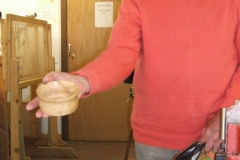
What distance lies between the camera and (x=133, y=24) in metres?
0.99

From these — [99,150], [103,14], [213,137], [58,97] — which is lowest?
[99,150]

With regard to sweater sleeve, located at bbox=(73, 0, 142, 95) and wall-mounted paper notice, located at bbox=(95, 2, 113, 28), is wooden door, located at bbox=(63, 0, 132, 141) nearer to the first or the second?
wall-mounted paper notice, located at bbox=(95, 2, 113, 28)

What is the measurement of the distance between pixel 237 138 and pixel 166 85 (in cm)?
40

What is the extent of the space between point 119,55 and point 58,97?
277mm

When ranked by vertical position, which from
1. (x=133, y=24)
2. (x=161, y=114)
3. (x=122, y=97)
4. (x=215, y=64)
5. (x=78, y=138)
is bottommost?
(x=78, y=138)

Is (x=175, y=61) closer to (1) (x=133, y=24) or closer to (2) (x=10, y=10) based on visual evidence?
(1) (x=133, y=24)

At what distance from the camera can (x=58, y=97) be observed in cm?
68

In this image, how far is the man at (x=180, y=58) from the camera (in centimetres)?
96

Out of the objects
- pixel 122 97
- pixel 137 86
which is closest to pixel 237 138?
pixel 137 86

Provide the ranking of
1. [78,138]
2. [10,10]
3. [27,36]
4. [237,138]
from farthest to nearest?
[78,138] → [10,10] → [27,36] → [237,138]

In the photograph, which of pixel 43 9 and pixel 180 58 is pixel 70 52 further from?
pixel 180 58

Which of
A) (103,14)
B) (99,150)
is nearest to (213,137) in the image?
(99,150)

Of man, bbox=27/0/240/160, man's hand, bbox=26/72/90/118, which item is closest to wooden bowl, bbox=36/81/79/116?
man's hand, bbox=26/72/90/118

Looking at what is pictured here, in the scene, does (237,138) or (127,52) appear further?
(127,52)
